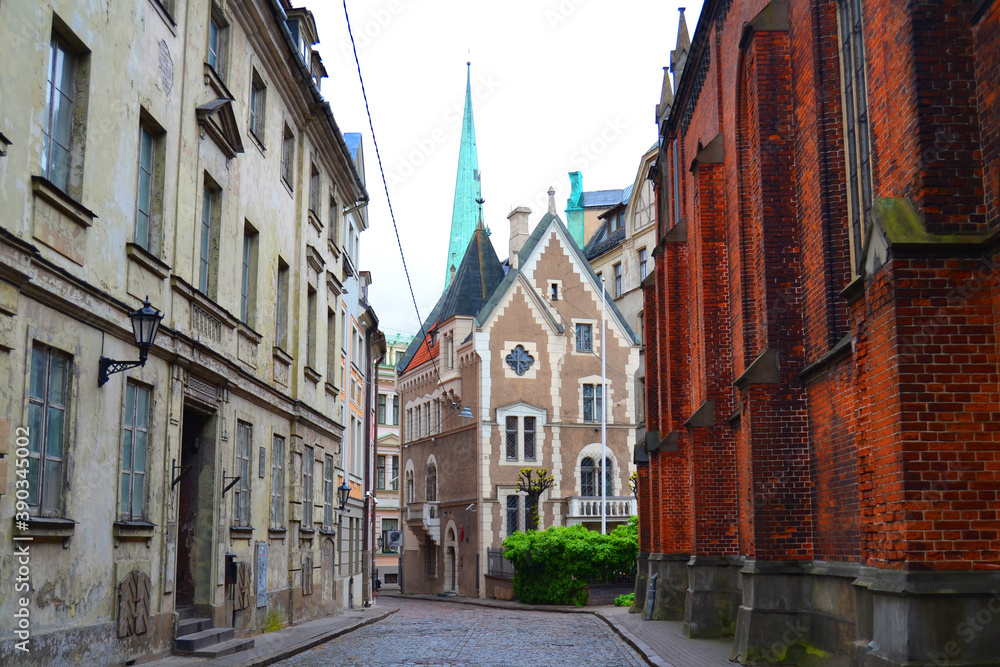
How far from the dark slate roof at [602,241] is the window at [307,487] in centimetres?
3175

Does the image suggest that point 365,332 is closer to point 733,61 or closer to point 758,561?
point 733,61

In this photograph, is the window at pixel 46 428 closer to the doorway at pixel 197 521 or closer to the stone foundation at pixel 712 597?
the doorway at pixel 197 521

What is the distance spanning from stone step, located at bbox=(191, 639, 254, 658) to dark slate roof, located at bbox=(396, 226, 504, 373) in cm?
3393

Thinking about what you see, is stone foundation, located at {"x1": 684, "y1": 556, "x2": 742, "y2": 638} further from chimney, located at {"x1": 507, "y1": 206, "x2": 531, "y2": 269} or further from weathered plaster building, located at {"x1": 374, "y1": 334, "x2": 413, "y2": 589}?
weathered plaster building, located at {"x1": 374, "y1": 334, "x2": 413, "y2": 589}

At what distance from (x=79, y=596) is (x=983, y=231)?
366 inches

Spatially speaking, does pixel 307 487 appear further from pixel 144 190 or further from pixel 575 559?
pixel 575 559

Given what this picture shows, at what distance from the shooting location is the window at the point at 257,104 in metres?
19.2

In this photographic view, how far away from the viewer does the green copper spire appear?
77.9 m

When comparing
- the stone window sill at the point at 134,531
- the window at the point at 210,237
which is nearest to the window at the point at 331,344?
the window at the point at 210,237

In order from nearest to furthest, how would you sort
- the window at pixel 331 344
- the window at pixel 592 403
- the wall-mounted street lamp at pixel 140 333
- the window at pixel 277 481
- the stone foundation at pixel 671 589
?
the wall-mounted street lamp at pixel 140 333 → the window at pixel 277 481 → the stone foundation at pixel 671 589 → the window at pixel 331 344 → the window at pixel 592 403

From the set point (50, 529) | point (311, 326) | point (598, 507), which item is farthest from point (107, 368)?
point (598, 507)

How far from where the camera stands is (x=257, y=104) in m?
19.7

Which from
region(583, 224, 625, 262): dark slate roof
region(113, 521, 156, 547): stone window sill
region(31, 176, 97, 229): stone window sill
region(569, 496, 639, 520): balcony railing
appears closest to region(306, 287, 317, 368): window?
region(113, 521, 156, 547): stone window sill

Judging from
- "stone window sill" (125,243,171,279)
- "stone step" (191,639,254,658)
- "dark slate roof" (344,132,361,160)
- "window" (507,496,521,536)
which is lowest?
"stone step" (191,639,254,658)
